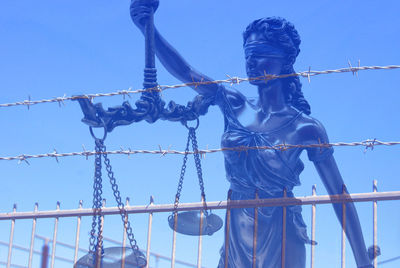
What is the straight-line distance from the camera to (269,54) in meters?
6.77

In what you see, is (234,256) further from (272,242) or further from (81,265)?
(81,265)

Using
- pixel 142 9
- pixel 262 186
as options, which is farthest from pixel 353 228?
pixel 142 9

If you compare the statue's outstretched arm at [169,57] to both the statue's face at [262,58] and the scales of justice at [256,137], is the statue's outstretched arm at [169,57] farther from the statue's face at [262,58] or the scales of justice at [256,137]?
the statue's face at [262,58]

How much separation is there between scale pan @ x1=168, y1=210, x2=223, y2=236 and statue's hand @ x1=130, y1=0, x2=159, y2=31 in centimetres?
209

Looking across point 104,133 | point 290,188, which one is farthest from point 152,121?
point 290,188

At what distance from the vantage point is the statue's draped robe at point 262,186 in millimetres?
6375

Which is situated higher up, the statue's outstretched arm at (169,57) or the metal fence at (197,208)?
the statue's outstretched arm at (169,57)

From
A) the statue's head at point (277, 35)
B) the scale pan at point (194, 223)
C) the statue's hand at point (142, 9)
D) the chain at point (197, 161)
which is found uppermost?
the statue's hand at point (142, 9)

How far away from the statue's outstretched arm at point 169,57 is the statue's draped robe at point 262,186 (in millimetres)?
579

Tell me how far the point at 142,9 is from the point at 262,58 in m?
1.30

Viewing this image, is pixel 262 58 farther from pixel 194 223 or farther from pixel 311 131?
pixel 194 223

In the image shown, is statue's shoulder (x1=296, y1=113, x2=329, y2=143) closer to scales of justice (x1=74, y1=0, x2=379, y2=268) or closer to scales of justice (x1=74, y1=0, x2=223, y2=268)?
scales of justice (x1=74, y1=0, x2=379, y2=268)

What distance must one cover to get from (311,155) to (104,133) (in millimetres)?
1885

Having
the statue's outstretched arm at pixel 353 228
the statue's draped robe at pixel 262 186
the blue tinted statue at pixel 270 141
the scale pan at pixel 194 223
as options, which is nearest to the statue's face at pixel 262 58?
the blue tinted statue at pixel 270 141
